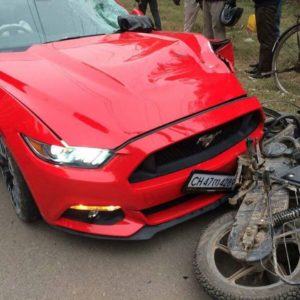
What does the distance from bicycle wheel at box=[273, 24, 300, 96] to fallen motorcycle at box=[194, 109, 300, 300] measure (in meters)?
2.52

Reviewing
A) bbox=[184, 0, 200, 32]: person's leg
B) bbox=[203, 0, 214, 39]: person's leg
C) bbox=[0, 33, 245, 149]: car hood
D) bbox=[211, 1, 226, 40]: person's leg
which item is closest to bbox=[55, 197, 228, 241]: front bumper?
bbox=[0, 33, 245, 149]: car hood

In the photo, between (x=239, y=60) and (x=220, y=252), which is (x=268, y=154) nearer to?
(x=220, y=252)

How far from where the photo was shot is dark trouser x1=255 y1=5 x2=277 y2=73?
571cm

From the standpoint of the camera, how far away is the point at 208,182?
282 cm

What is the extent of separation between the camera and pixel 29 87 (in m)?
3.01

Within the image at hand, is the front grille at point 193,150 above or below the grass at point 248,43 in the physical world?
above

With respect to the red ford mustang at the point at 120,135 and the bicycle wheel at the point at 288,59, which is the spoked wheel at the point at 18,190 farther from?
Answer: the bicycle wheel at the point at 288,59

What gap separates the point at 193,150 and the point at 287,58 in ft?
9.98

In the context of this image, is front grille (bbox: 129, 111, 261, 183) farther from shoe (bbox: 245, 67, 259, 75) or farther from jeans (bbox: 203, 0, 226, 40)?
jeans (bbox: 203, 0, 226, 40)

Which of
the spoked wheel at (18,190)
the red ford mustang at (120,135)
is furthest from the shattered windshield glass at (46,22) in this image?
the spoked wheel at (18,190)

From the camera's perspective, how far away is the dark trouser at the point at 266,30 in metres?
5.71

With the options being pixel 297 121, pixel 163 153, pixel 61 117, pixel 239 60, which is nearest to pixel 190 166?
pixel 163 153

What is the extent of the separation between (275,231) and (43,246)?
4.84 ft

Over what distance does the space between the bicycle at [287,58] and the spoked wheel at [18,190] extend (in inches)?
132
